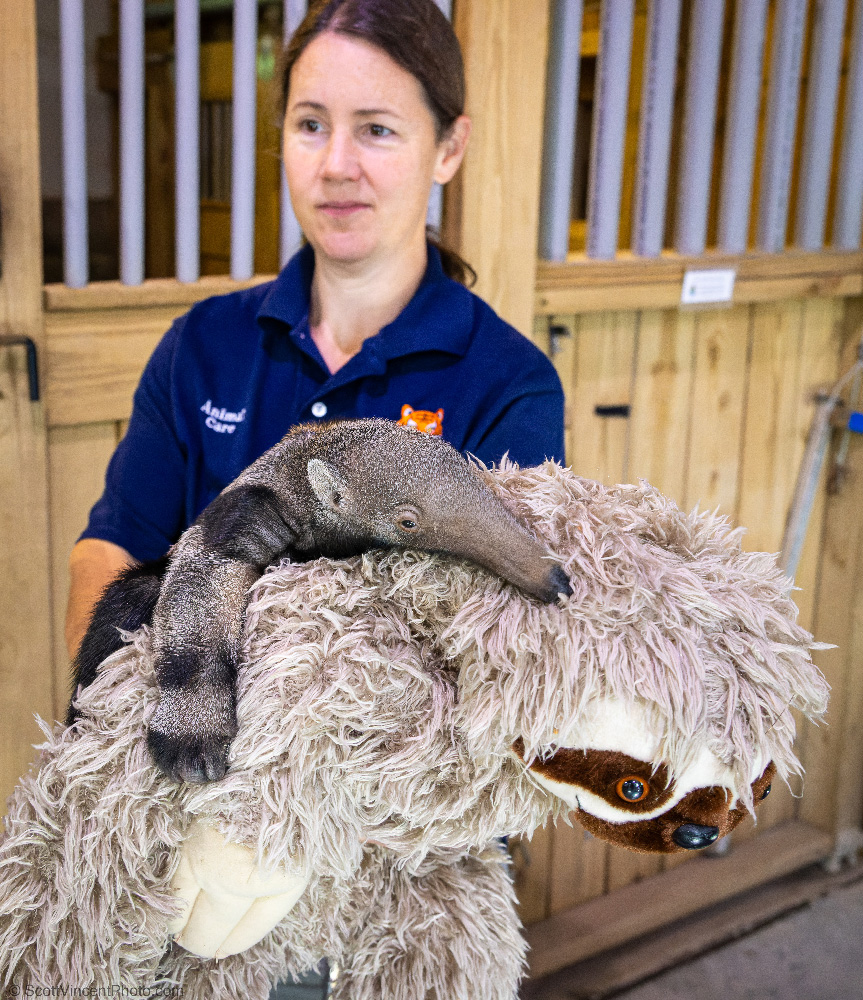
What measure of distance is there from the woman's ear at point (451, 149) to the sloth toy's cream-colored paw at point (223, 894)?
1013 millimetres

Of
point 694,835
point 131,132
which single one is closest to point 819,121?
point 131,132

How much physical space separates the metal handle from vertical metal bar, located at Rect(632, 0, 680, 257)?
1410mm

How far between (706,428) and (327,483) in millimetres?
1970

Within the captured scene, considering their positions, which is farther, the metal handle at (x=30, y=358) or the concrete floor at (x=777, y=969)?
the concrete floor at (x=777, y=969)

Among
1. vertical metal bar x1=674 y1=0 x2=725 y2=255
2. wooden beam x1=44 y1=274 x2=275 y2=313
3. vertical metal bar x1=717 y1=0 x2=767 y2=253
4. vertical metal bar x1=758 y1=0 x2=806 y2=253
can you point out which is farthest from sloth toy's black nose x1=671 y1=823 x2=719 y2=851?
vertical metal bar x1=758 y1=0 x2=806 y2=253

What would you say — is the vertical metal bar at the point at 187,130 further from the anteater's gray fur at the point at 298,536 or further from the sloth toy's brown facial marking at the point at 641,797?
the sloth toy's brown facial marking at the point at 641,797

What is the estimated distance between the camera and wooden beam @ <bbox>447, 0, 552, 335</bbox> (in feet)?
6.46

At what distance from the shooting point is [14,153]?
1.63 m

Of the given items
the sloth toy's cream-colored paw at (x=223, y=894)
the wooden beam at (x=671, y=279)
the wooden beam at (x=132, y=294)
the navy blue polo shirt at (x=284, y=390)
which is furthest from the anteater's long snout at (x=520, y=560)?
the wooden beam at (x=671, y=279)

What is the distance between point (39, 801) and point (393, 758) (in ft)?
1.00

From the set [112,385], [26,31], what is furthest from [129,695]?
[26,31]

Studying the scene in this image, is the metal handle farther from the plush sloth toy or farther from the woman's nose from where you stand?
the plush sloth toy

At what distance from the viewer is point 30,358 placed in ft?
5.63

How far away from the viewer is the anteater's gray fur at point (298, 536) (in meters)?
0.77
